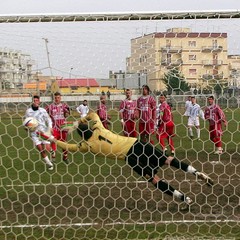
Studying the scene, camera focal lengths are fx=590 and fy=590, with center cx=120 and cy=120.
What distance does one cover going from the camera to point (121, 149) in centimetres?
705

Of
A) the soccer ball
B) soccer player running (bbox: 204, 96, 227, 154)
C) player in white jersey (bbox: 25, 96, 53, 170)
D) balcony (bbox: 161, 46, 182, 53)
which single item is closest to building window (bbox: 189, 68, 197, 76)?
balcony (bbox: 161, 46, 182, 53)

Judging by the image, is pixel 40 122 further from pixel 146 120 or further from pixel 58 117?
pixel 146 120

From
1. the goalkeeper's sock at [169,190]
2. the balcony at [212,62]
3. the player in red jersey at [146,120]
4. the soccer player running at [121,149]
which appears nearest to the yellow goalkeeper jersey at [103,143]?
the soccer player running at [121,149]

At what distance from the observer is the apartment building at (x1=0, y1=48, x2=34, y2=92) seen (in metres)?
6.00

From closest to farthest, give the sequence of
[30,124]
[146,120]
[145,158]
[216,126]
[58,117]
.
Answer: [145,158] → [30,124] → [58,117] → [146,120] → [216,126]

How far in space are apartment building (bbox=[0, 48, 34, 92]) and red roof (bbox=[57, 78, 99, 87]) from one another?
345 mm

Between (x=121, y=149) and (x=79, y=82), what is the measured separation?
1252 mm

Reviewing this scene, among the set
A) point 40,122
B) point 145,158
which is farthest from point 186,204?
point 40,122

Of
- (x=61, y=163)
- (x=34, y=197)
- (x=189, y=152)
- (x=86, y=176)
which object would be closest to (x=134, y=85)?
(x=34, y=197)

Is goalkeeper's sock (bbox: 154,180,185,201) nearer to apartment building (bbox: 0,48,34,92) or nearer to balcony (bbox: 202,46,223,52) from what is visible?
balcony (bbox: 202,46,223,52)

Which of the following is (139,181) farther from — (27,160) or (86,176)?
(27,160)

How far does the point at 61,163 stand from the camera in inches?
459

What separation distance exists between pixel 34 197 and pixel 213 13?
3.53 metres

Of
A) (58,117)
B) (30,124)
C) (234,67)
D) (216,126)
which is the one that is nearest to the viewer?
(234,67)
